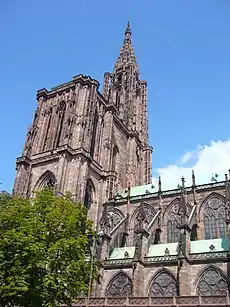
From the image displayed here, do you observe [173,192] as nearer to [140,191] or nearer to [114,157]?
[140,191]

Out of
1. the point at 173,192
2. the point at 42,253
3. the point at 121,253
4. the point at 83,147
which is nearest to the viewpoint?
the point at 42,253

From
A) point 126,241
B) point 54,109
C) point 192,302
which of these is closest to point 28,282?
point 192,302

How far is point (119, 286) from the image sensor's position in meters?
27.6

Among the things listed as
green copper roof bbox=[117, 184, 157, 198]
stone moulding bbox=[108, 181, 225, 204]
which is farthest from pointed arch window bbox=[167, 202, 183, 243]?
green copper roof bbox=[117, 184, 157, 198]

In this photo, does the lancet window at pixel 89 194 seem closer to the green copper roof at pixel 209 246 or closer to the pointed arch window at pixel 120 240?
the pointed arch window at pixel 120 240

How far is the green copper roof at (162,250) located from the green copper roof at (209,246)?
1.49m

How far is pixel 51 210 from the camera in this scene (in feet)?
66.5

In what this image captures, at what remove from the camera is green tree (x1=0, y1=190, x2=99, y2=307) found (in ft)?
57.5

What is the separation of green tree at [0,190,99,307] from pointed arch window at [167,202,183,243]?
46.0ft

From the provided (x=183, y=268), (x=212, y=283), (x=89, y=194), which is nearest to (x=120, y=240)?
(x=89, y=194)

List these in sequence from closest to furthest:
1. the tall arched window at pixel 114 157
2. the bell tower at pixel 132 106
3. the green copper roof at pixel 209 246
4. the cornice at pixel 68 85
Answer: the green copper roof at pixel 209 246 < the cornice at pixel 68 85 < the tall arched window at pixel 114 157 < the bell tower at pixel 132 106

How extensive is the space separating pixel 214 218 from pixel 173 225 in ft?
13.2

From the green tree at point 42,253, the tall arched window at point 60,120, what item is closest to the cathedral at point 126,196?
the tall arched window at point 60,120

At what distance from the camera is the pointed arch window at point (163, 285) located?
25.7m
